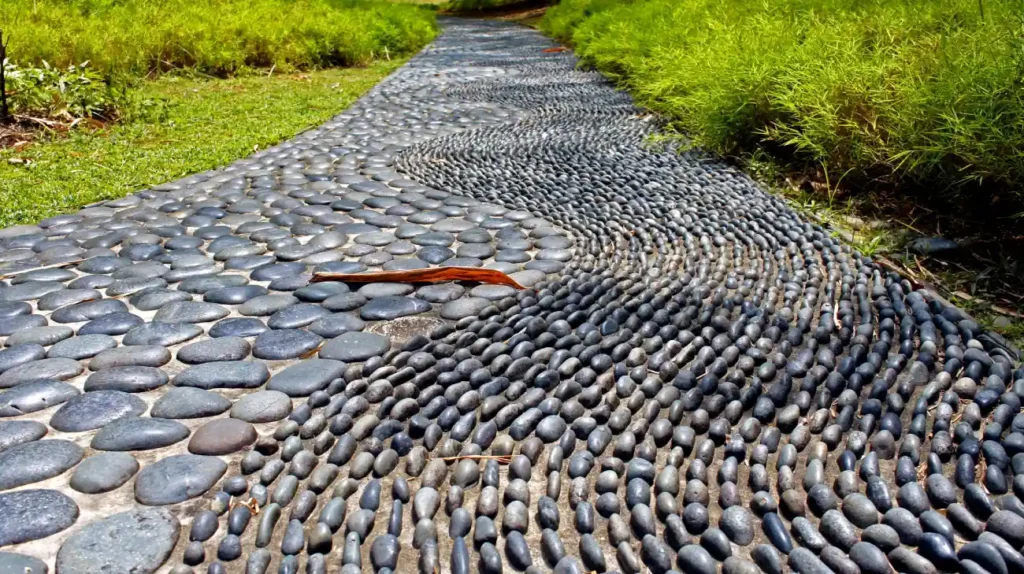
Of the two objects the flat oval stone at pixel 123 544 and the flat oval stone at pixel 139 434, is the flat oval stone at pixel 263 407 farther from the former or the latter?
the flat oval stone at pixel 123 544

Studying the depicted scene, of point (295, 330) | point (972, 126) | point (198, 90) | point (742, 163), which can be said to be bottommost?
point (198, 90)

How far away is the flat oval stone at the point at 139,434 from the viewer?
1.81 m

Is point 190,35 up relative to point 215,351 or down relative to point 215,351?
down

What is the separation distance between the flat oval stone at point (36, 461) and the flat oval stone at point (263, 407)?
35 cm

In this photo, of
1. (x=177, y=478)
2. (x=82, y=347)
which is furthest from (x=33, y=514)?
(x=82, y=347)

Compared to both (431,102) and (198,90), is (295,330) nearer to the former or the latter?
(431,102)

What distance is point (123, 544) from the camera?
1494mm

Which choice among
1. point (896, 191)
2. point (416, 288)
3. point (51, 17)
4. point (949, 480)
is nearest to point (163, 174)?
point (416, 288)

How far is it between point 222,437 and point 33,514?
0.40 m

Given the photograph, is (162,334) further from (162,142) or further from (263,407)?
(162,142)

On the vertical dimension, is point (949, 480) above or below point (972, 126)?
below

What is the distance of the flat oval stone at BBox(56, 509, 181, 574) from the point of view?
1441mm

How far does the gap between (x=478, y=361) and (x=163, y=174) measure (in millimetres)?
2820

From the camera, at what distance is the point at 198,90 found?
24.1 ft
